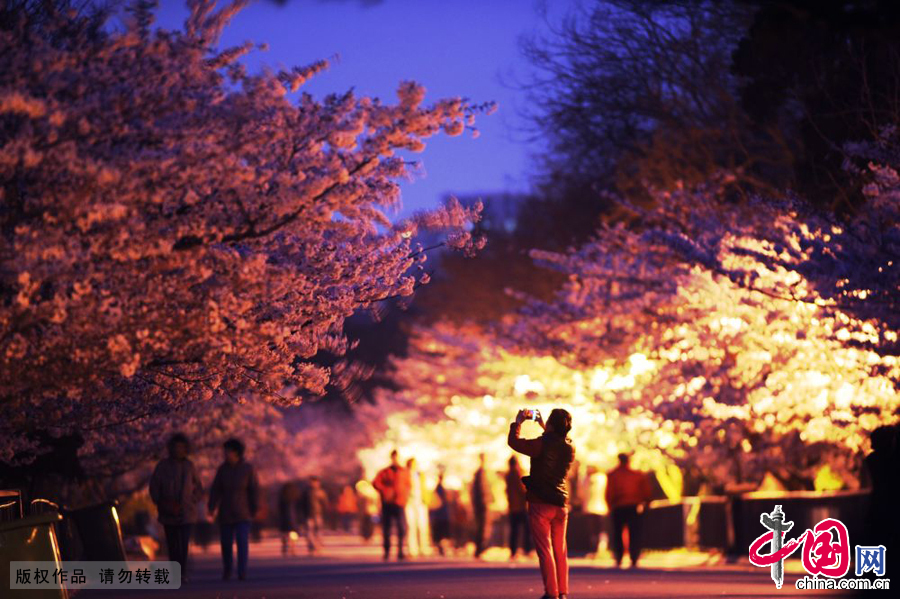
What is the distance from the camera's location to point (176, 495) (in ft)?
66.6

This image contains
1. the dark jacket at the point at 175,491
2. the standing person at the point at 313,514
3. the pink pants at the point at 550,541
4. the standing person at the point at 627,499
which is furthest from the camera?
the standing person at the point at 313,514

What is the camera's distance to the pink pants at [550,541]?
14406mm

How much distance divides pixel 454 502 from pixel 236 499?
24.1 meters

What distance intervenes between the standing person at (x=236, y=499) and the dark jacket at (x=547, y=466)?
793cm

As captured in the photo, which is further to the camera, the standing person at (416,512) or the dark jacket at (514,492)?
the standing person at (416,512)

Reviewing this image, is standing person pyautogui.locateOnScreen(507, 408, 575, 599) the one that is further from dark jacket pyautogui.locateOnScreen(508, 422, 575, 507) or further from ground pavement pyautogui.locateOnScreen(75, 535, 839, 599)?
ground pavement pyautogui.locateOnScreen(75, 535, 839, 599)

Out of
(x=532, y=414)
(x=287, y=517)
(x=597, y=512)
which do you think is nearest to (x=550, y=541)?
(x=532, y=414)

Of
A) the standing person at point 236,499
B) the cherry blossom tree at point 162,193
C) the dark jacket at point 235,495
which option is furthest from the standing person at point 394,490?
the cherry blossom tree at point 162,193

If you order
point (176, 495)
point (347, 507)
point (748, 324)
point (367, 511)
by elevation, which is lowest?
point (176, 495)

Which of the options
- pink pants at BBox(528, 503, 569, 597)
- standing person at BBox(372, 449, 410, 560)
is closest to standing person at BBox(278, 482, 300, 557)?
standing person at BBox(372, 449, 410, 560)

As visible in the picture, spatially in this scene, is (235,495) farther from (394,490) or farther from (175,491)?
(394,490)

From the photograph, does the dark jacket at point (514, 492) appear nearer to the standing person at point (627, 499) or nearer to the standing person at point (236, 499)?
the standing person at point (627, 499)

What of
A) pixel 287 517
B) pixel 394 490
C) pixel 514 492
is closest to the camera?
pixel 394 490

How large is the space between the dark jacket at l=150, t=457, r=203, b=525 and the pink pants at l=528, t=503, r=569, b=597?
701 centimetres
